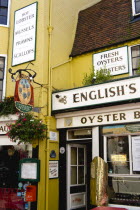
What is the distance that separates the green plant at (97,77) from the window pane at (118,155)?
2012 mm

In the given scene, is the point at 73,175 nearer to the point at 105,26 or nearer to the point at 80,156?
the point at 80,156

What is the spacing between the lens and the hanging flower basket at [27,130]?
8352 millimetres

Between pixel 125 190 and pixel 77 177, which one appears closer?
pixel 125 190

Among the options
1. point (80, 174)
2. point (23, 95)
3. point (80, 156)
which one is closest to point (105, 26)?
point (23, 95)

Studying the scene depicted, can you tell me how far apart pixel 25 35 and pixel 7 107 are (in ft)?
9.36

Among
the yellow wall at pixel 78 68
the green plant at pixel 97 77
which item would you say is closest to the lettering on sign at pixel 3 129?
the yellow wall at pixel 78 68

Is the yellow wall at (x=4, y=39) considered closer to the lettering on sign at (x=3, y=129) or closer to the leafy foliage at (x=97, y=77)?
the lettering on sign at (x=3, y=129)

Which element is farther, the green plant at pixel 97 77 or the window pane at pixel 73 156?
the window pane at pixel 73 156

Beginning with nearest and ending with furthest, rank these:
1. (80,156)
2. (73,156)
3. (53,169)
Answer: (53,169)
(73,156)
(80,156)

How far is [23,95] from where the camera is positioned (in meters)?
8.21

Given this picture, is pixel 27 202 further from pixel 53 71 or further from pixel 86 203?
pixel 53 71

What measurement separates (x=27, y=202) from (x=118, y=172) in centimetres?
312

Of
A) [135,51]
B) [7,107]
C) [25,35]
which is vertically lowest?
[7,107]

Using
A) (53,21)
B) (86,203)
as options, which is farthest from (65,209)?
(53,21)
